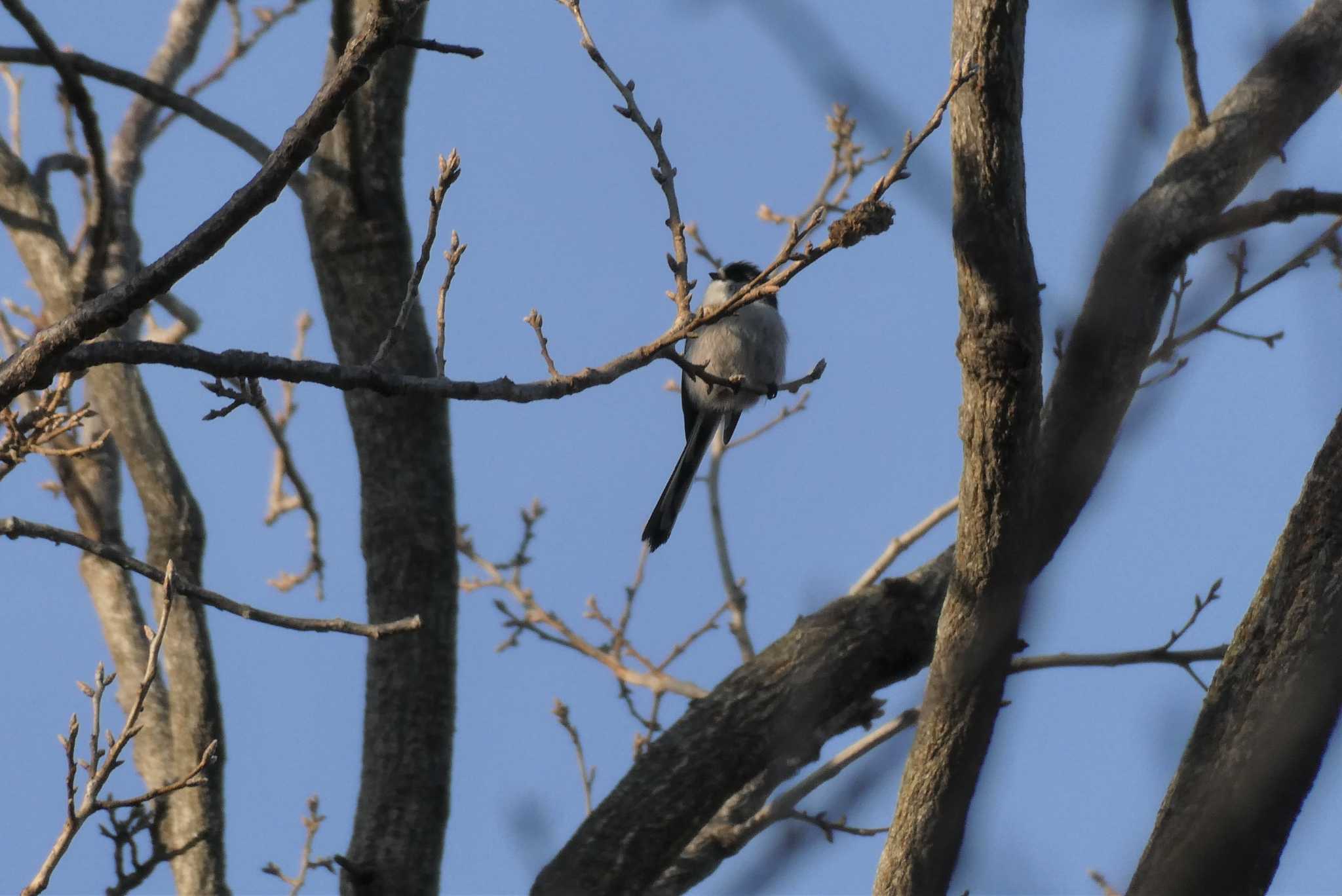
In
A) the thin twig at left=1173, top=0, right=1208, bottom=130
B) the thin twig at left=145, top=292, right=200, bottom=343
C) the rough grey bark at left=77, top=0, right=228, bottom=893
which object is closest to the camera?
the thin twig at left=1173, top=0, right=1208, bottom=130

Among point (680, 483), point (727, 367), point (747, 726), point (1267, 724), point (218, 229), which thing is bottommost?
point (1267, 724)

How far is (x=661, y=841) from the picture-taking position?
3.78 meters

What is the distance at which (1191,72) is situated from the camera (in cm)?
359

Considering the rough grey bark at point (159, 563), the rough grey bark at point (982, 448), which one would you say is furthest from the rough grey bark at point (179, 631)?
the rough grey bark at point (982, 448)

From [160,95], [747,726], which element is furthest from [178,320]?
[747,726]

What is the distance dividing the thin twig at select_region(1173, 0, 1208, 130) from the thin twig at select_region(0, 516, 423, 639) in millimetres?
2419

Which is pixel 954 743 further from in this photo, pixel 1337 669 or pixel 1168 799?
pixel 1337 669

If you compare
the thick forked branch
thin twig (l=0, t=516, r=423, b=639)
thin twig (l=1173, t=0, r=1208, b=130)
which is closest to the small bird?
thin twig (l=1173, t=0, r=1208, b=130)

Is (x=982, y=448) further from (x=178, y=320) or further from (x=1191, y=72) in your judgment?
(x=178, y=320)

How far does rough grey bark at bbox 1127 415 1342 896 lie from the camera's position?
216 cm

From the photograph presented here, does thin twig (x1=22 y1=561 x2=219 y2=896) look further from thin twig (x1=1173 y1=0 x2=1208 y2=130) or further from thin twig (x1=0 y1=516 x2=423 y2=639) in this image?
thin twig (x1=1173 y1=0 x2=1208 y2=130)

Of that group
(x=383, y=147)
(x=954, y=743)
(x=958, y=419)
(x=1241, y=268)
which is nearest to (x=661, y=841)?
(x=954, y=743)

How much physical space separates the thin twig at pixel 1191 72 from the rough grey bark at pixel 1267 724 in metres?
1.36

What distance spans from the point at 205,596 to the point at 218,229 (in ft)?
2.90
